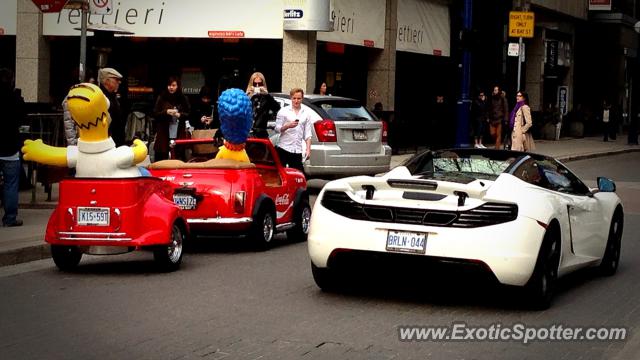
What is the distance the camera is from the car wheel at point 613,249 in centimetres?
1155

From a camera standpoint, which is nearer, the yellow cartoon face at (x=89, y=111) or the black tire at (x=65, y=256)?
the yellow cartoon face at (x=89, y=111)

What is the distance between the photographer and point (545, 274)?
9391 mm

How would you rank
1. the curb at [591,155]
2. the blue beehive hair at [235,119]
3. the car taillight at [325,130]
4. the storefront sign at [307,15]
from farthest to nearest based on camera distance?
the curb at [591,155], the storefront sign at [307,15], the car taillight at [325,130], the blue beehive hair at [235,119]

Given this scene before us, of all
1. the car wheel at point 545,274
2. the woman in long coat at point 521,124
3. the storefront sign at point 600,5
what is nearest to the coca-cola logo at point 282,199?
the car wheel at point 545,274

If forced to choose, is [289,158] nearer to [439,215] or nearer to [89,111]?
[89,111]

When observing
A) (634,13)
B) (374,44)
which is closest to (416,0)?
(374,44)

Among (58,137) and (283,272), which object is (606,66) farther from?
(283,272)

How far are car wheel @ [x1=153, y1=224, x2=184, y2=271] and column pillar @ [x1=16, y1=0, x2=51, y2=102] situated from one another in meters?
18.4

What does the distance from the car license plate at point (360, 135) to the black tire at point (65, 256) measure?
9897 mm

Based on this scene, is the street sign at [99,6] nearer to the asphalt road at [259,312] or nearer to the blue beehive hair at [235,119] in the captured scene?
the blue beehive hair at [235,119]

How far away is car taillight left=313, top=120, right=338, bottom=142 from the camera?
20.3 m

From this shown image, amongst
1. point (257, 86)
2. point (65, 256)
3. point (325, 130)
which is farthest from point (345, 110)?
point (65, 256)

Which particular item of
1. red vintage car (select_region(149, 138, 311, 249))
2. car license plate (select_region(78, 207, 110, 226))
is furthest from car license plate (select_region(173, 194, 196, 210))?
car license plate (select_region(78, 207, 110, 226))

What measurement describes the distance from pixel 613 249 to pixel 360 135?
31.4ft
